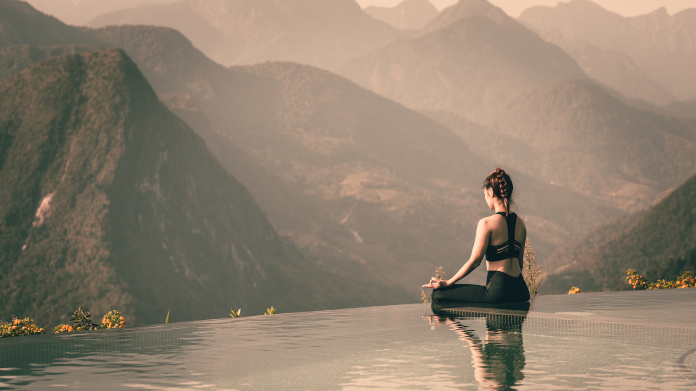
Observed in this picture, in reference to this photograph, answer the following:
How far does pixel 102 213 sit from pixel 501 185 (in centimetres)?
16176

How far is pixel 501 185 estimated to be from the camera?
13.5 m

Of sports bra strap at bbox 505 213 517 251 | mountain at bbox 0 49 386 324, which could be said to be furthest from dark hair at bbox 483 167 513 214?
mountain at bbox 0 49 386 324

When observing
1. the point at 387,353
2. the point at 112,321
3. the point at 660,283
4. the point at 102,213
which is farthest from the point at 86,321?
the point at 102,213

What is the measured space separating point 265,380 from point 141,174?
598 ft

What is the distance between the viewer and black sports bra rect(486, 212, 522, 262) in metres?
Answer: 13.6

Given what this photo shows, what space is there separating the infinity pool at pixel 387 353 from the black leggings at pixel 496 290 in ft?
1.31

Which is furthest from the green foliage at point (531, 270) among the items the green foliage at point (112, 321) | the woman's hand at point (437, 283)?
the green foliage at point (112, 321)

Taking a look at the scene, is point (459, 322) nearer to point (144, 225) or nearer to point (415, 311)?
point (415, 311)

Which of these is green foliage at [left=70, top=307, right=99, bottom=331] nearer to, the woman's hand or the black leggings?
Result: the woman's hand

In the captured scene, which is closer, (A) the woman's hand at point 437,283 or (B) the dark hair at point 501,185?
(B) the dark hair at point 501,185

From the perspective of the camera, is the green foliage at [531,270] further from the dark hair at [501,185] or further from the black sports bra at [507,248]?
the dark hair at [501,185]

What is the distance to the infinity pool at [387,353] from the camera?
9812 mm

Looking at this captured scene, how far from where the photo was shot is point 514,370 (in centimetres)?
1017

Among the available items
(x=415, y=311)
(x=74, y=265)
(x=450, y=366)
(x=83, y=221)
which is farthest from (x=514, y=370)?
(x=83, y=221)
